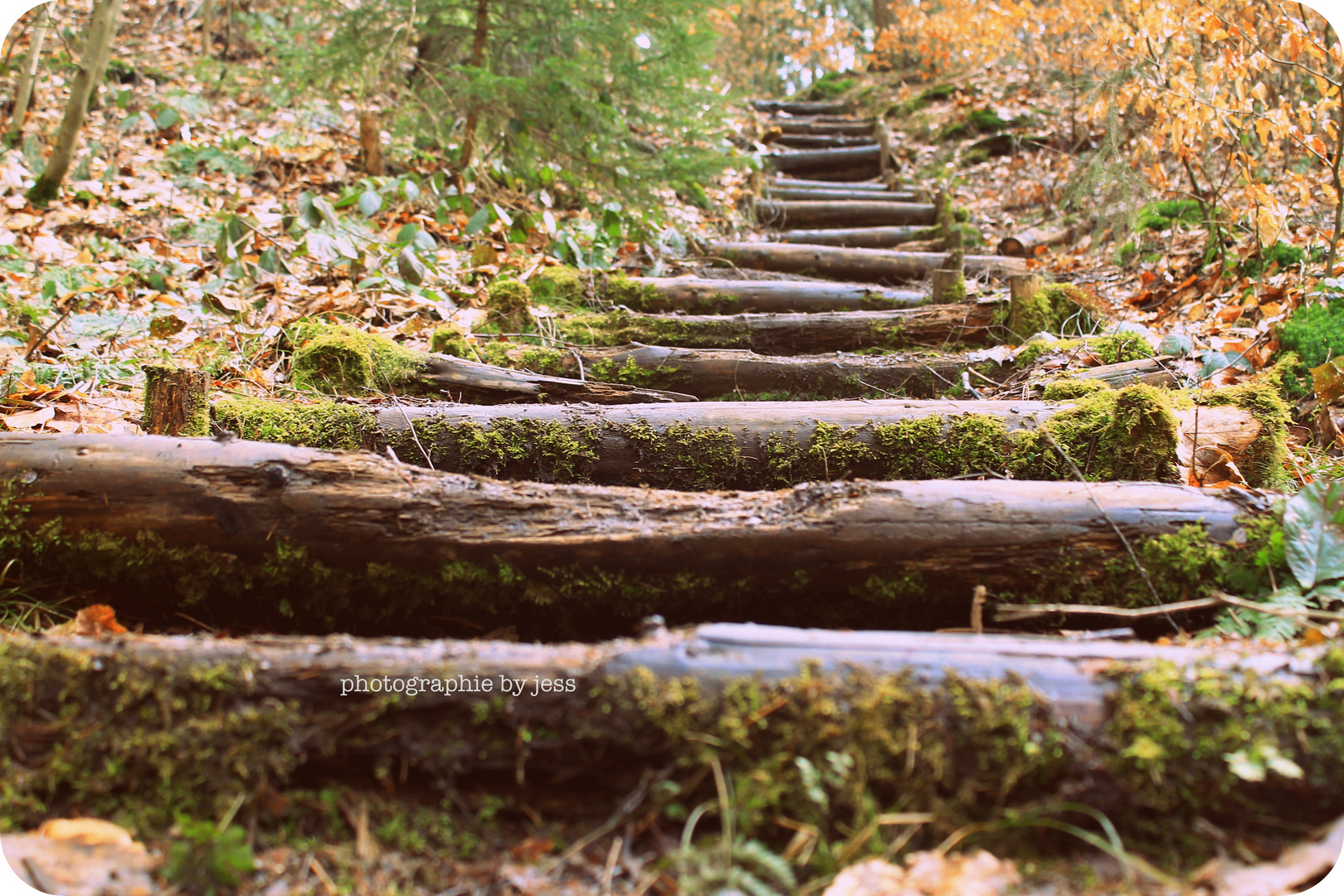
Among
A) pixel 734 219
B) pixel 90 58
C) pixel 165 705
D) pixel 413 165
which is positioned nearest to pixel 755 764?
pixel 165 705

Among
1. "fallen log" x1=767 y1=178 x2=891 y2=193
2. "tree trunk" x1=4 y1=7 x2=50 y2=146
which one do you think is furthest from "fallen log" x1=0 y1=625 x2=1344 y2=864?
"fallen log" x1=767 y1=178 x2=891 y2=193

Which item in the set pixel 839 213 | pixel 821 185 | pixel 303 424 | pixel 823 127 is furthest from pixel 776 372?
pixel 823 127

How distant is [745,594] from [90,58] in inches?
212

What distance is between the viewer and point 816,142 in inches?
363

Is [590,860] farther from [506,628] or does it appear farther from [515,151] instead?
[515,151]

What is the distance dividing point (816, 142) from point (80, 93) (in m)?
7.56

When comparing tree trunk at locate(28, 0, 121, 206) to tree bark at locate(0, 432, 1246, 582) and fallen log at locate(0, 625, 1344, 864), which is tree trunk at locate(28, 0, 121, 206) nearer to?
tree bark at locate(0, 432, 1246, 582)

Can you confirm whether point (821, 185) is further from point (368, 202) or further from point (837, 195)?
point (368, 202)

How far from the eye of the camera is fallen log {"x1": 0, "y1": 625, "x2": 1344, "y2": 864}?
1208 mm

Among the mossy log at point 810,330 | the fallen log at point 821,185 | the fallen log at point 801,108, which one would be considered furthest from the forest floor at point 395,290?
the fallen log at point 801,108

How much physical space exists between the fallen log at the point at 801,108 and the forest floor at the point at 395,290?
305 cm

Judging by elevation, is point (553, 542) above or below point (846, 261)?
below

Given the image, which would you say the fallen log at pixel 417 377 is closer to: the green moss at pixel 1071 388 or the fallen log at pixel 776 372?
the fallen log at pixel 776 372

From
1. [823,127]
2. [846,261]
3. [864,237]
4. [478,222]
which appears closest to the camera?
[478,222]
